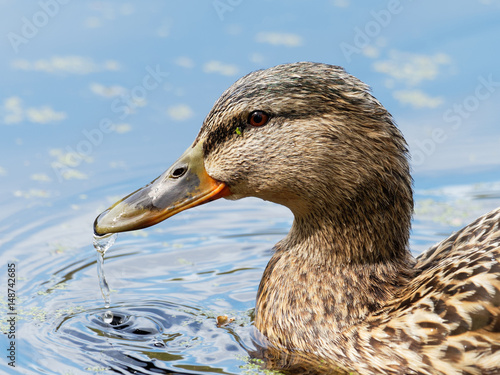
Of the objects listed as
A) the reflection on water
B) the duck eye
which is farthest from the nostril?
the reflection on water

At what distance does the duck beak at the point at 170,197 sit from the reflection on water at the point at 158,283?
3.25ft

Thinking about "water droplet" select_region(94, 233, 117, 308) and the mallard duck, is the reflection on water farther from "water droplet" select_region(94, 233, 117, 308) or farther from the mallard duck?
the mallard duck

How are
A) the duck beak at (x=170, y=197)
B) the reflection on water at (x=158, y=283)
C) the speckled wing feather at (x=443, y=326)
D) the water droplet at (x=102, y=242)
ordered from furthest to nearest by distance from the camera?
the reflection on water at (x=158, y=283), the water droplet at (x=102, y=242), the duck beak at (x=170, y=197), the speckled wing feather at (x=443, y=326)

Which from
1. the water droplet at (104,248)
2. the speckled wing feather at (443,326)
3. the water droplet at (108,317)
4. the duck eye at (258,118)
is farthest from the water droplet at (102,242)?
the speckled wing feather at (443,326)

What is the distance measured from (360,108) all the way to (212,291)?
7.77ft

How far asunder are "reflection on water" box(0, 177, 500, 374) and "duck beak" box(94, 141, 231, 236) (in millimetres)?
990

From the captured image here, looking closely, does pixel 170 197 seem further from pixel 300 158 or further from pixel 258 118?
pixel 300 158

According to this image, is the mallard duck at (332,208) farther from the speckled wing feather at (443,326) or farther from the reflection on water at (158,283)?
the reflection on water at (158,283)

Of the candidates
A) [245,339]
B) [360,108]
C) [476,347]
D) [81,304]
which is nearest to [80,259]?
[81,304]

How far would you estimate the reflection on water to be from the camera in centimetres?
686

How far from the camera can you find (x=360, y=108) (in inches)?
250

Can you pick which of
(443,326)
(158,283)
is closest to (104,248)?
(158,283)

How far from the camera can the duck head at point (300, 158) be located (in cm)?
637

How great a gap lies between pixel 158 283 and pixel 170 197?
5.73 ft
